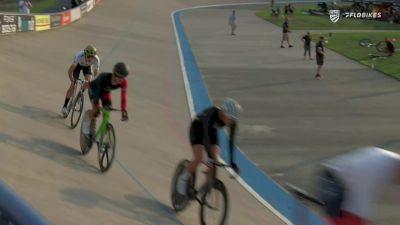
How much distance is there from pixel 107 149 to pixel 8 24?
15689mm

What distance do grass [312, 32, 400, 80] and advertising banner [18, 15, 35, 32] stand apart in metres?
14.5

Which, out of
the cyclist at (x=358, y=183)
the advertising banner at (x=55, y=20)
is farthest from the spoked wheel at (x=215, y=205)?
the advertising banner at (x=55, y=20)

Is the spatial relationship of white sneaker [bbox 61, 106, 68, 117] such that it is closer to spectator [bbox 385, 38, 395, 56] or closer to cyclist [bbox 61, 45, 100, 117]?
cyclist [bbox 61, 45, 100, 117]

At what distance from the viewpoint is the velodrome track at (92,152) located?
7.04 meters

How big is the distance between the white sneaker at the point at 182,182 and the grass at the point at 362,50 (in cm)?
1579

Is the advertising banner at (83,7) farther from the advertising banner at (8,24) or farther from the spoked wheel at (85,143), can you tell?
the spoked wheel at (85,143)

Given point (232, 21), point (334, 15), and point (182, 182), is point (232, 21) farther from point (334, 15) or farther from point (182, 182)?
point (182, 182)

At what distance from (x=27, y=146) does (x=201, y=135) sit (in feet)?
11.2

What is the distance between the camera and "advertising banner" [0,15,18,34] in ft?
70.9

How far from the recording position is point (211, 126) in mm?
6516

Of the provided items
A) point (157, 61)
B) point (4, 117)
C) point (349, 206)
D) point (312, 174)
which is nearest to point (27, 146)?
point (4, 117)

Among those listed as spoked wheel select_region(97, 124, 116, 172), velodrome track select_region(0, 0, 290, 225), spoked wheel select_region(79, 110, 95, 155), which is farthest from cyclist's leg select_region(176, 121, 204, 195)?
spoked wheel select_region(79, 110, 95, 155)

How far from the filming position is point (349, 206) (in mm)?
3875

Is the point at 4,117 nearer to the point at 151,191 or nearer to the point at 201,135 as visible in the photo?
the point at 151,191
